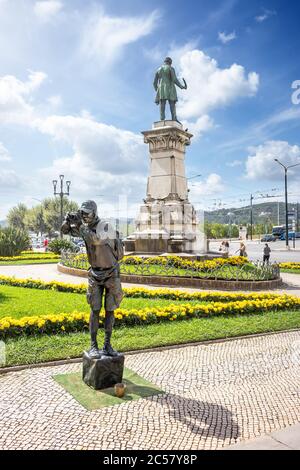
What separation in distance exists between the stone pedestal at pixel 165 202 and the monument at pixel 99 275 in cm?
1458

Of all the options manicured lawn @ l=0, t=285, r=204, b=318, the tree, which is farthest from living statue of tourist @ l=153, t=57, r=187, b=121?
the tree

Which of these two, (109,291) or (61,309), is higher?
(109,291)

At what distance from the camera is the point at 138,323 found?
879 centimetres

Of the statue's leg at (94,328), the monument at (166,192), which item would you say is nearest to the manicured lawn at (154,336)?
the statue's leg at (94,328)

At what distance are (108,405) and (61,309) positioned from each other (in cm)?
526

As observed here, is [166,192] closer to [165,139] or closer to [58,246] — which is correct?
[165,139]

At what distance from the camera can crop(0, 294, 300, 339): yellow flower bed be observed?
7.53m

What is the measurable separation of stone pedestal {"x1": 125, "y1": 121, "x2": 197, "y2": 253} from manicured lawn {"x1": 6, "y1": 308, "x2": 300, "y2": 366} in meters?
10.8

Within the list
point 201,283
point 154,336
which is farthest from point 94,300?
point 201,283

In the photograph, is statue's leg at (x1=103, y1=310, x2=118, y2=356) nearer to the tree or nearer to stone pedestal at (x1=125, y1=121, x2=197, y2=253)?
stone pedestal at (x1=125, y1=121, x2=197, y2=253)

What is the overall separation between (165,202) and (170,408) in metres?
17.0

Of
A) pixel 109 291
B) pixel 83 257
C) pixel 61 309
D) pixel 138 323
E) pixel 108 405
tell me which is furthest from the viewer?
pixel 83 257
